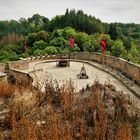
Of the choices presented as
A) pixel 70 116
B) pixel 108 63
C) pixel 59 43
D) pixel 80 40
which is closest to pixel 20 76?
pixel 108 63

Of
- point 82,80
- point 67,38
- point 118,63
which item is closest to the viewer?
point 82,80

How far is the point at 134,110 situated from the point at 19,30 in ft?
274

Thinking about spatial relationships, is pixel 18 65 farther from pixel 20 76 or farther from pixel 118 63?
pixel 118 63

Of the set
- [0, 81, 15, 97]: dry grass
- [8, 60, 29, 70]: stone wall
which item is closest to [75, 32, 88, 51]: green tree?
[8, 60, 29, 70]: stone wall

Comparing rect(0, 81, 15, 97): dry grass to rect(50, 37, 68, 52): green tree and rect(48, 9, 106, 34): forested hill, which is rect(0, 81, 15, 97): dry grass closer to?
rect(50, 37, 68, 52): green tree

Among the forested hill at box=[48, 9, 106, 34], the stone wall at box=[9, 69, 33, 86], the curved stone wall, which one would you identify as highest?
the forested hill at box=[48, 9, 106, 34]

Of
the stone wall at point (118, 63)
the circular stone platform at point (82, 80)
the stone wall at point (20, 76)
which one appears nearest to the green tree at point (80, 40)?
the stone wall at point (118, 63)

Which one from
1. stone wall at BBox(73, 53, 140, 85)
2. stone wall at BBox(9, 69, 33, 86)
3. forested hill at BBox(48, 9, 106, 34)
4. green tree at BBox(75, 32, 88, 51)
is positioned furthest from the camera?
forested hill at BBox(48, 9, 106, 34)

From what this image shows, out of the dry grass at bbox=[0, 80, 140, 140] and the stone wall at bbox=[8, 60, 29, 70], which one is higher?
the dry grass at bbox=[0, 80, 140, 140]

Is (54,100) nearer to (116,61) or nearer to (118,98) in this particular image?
(118,98)

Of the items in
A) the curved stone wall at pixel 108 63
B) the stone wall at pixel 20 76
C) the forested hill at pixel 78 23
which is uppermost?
the forested hill at pixel 78 23

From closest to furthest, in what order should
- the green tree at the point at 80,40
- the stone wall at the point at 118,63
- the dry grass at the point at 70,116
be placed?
1. the dry grass at the point at 70,116
2. the stone wall at the point at 118,63
3. the green tree at the point at 80,40

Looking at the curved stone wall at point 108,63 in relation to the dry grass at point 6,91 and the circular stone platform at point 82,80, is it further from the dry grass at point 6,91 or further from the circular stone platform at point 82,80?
the dry grass at point 6,91

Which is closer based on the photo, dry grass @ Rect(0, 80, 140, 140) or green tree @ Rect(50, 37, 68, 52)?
dry grass @ Rect(0, 80, 140, 140)
